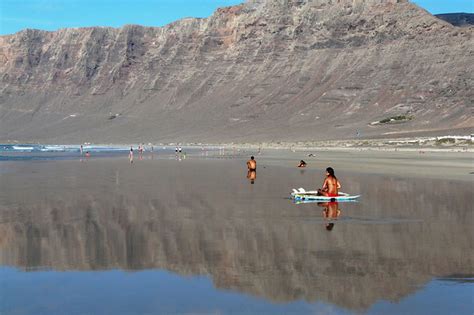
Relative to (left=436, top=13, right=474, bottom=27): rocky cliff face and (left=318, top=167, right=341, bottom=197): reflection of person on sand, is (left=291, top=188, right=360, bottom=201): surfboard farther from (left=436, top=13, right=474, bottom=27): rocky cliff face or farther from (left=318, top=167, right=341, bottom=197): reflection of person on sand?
(left=436, top=13, right=474, bottom=27): rocky cliff face

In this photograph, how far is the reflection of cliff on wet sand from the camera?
11695mm

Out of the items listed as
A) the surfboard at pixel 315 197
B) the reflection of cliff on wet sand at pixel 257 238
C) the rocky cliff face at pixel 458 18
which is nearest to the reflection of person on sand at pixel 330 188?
the surfboard at pixel 315 197

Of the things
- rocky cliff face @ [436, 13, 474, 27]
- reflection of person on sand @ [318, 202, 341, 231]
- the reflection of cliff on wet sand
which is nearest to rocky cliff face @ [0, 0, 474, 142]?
rocky cliff face @ [436, 13, 474, 27]

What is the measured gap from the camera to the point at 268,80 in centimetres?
15425

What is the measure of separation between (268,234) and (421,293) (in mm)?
6133

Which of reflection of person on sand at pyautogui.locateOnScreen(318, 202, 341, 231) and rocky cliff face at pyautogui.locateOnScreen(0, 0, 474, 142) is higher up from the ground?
rocky cliff face at pyautogui.locateOnScreen(0, 0, 474, 142)

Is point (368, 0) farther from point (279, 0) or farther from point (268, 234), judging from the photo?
point (268, 234)

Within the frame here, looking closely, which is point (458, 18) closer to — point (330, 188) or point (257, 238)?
point (330, 188)

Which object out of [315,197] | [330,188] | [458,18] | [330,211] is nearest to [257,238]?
[330,211]

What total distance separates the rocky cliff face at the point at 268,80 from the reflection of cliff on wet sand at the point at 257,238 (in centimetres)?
9258

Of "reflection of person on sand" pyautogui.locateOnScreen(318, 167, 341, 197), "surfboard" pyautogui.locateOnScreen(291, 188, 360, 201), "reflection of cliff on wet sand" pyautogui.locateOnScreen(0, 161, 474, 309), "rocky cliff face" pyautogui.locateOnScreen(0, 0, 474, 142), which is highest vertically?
"rocky cliff face" pyautogui.locateOnScreen(0, 0, 474, 142)

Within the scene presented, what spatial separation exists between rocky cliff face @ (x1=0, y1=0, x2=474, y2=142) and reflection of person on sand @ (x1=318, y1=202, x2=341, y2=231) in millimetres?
92244

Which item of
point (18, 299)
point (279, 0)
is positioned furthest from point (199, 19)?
point (18, 299)

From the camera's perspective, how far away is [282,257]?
13.5 m
